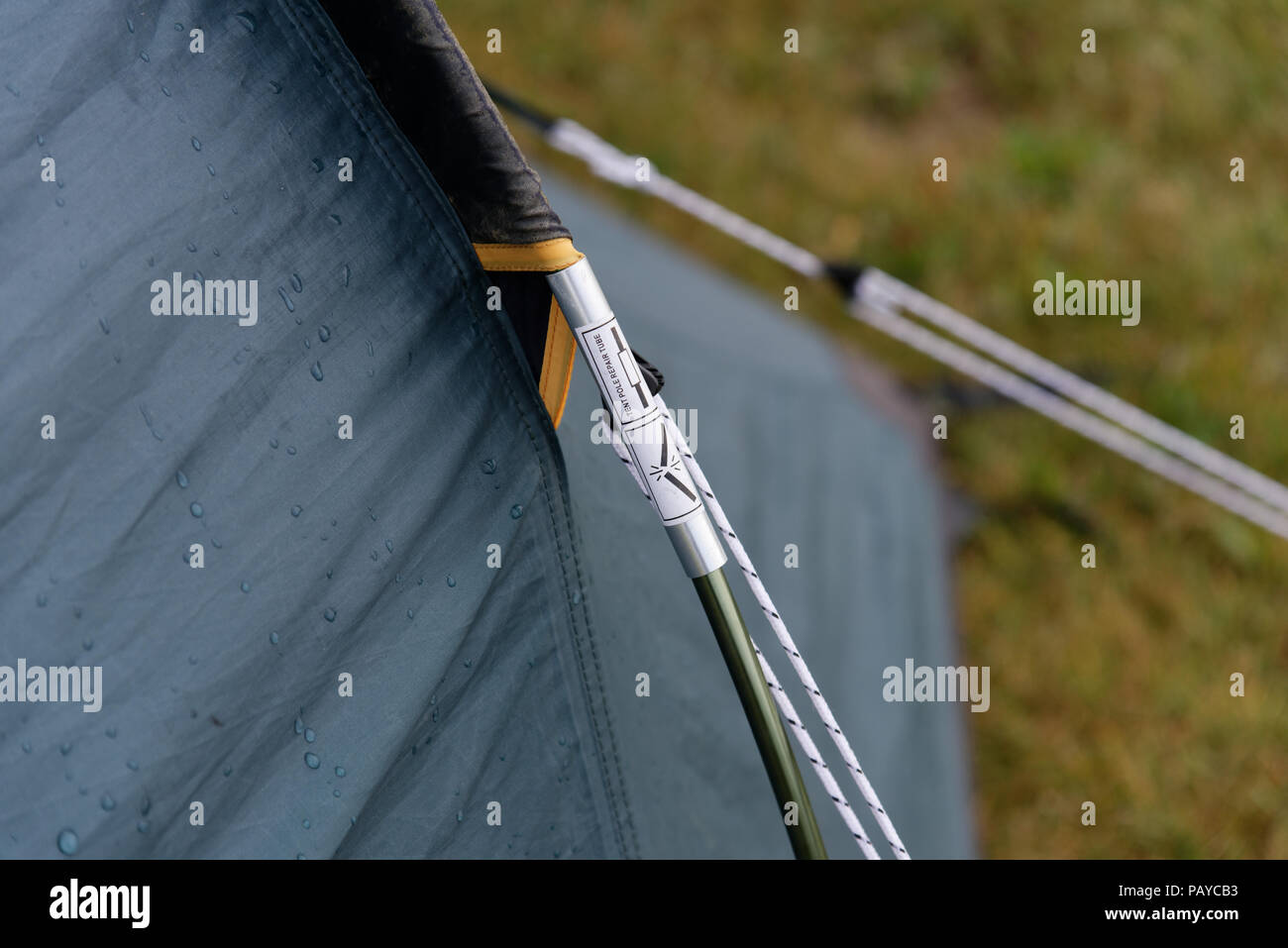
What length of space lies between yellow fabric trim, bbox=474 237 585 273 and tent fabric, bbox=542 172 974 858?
16cm

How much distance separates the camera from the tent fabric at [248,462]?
1.86ft

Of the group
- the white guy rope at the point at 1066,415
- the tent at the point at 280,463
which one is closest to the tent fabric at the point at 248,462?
the tent at the point at 280,463

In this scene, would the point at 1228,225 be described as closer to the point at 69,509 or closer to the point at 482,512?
the point at 482,512

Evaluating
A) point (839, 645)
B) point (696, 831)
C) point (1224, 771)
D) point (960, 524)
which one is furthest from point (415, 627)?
point (1224, 771)

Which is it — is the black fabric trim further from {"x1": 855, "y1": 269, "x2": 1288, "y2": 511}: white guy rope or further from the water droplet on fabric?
{"x1": 855, "y1": 269, "x2": 1288, "y2": 511}: white guy rope

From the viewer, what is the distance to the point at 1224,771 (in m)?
1.66

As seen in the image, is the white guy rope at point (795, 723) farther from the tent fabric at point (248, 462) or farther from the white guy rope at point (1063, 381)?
the white guy rope at point (1063, 381)

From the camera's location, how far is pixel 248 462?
0.61 meters

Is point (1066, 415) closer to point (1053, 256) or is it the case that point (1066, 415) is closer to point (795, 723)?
point (1053, 256)

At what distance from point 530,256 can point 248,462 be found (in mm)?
216

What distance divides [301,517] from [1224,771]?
1.64m

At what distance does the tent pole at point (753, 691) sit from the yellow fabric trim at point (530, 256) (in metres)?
0.22

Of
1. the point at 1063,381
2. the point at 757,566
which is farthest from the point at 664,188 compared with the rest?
the point at 1063,381

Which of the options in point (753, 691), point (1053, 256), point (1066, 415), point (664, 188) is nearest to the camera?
point (753, 691)
